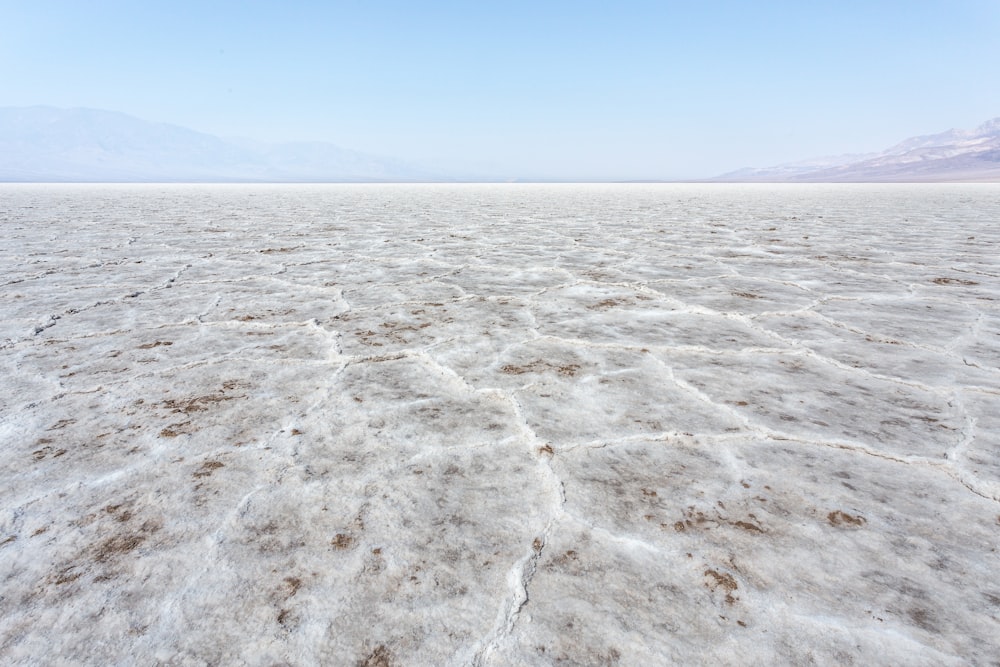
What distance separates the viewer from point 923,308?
224cm

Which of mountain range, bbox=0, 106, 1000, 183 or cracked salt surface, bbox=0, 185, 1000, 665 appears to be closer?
cracked salt surface, bbox=0, 185, 1000, 665

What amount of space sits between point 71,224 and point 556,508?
6.94 m

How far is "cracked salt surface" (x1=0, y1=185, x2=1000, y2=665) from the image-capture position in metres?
0.67

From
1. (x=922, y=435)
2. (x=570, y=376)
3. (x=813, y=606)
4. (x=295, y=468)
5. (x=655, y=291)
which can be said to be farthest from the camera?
(x=655, y=291)

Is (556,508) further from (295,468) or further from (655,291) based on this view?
(655,291)

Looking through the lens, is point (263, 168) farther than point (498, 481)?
Yes

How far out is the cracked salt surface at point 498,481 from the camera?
670 mm

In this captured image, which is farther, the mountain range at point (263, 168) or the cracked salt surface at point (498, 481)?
the mountain range at point (263, 168)

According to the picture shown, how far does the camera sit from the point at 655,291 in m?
2.55

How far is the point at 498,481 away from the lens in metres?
0.99

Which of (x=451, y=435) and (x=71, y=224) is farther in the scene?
(x=71, y=224)

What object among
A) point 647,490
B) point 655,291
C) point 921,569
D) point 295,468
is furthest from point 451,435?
point 655,291

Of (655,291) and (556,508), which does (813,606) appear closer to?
(556,508)

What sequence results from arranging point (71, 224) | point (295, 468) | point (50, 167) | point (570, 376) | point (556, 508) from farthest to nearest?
point (50, 167) → point (71, 224) → point (570, 376) → point (295, 468) → point (556, 508)
